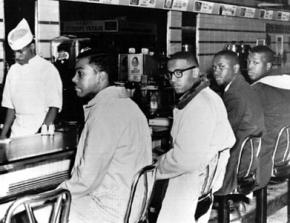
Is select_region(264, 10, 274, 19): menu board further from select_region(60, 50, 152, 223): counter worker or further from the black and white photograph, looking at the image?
select_region(60, 50, 152, 223): counter worker

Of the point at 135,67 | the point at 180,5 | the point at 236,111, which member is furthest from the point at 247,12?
the point at 236,111

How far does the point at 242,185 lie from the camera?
3184mm

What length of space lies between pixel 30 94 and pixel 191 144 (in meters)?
2.13

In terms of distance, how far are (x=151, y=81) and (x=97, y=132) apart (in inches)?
161

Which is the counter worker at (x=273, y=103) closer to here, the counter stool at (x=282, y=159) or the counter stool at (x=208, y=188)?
the counter stool at (x=282, y=159)

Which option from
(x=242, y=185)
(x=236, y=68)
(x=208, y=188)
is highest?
(x=236, y=68)

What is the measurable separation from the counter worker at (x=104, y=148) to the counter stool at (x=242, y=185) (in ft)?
3.07

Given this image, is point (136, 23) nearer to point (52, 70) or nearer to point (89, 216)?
point (52, 70)

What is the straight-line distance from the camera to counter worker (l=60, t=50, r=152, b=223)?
2139mm

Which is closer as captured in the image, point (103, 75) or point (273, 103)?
point (103, 75)

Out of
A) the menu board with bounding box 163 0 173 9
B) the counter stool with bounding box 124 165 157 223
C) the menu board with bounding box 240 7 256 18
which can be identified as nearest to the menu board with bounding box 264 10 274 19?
the menu board with bounding box 240 7 256 18

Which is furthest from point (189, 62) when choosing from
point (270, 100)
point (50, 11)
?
point (50, 11)

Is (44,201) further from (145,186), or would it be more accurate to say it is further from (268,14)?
(268,14)

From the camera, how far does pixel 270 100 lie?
3.62 metres
